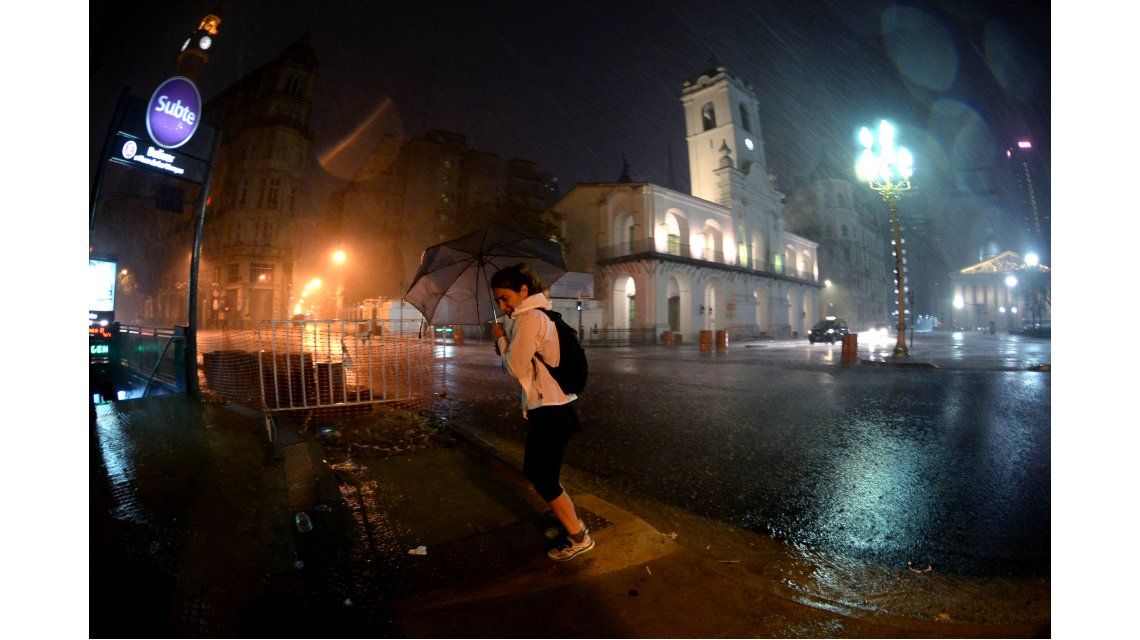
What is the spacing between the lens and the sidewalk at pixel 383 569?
199 centimetres

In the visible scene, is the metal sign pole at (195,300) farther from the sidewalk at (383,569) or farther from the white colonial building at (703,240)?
the white colonial building at (703,240)

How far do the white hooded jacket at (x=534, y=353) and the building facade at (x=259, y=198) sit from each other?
47.9 meters

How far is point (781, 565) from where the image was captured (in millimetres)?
2602

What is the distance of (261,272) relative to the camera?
42.8 meters

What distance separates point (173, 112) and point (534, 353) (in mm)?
7105

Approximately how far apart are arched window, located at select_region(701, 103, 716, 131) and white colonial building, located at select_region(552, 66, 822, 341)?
3.4 inches

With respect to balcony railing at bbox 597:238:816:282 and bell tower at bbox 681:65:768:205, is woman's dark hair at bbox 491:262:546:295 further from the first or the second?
bell tower at bbox 681:65:768:205

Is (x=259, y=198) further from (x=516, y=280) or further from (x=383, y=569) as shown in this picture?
(x=383, y=569)

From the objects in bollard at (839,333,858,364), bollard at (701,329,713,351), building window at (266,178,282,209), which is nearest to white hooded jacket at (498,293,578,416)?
bollard at (839,333,858,364)

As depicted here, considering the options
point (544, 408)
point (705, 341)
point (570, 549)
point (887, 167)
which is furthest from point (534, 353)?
point (705, 341)

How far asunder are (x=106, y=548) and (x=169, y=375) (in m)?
6.39

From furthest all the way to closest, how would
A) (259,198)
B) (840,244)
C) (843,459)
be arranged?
(840,244), (259,198), (843,459)

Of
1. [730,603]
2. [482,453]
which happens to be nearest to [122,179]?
[482,453]

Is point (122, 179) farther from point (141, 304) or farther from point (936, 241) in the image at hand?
point (936, 241)
